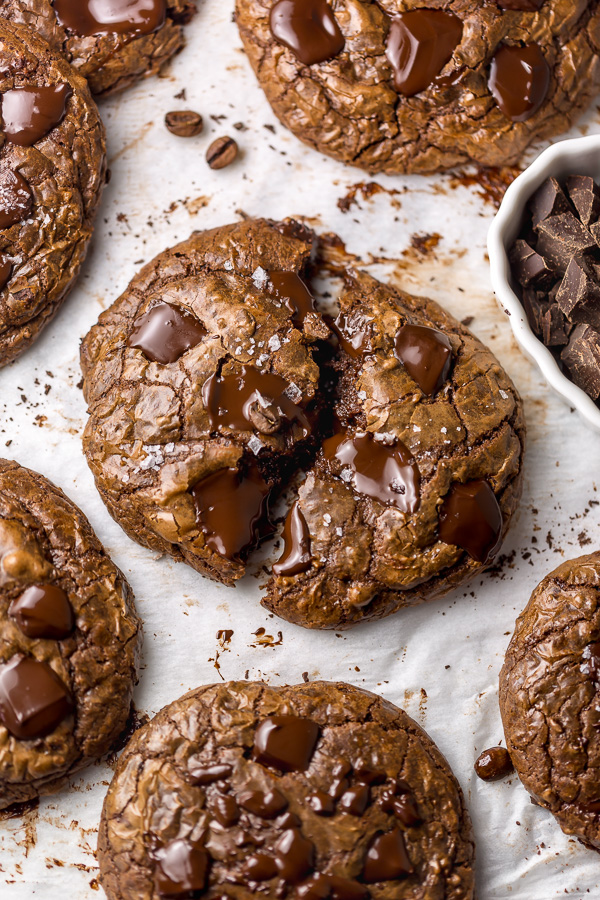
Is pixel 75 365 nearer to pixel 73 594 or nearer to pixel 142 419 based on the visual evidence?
pixel 142 419

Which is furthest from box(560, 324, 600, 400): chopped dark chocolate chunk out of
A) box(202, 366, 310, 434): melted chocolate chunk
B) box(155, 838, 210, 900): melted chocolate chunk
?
box(155, 838, 210, 900): melted chocolate chunk

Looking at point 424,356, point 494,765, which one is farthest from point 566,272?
Result: point 494,765

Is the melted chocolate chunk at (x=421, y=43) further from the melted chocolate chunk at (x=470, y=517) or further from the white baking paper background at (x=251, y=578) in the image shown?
the melted chocolate chunk at (x=470, y=517)

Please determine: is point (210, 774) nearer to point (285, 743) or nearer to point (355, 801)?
point (285, 743)

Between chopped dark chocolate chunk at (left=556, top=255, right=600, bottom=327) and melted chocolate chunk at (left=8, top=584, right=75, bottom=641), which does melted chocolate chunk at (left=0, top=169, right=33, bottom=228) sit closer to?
melted chocolate chunk at (left=8, top=584, right=75, bottom=641)

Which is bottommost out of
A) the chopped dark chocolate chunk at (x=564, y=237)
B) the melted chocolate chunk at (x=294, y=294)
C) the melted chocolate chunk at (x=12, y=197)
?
the chopped dark chocolate chunk at (x=564, y=237)

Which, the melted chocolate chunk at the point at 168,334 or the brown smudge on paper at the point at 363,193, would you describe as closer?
the melted chocolate chunk at the point at 168,334

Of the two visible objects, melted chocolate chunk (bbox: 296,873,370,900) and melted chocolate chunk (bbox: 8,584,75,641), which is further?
melted chocolate chunk (bbox: 8,584,75,641)

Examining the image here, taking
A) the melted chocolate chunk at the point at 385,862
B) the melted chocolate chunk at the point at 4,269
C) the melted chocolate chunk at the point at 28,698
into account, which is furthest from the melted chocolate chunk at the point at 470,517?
the melted chocolate chunk at the point at 4,269
